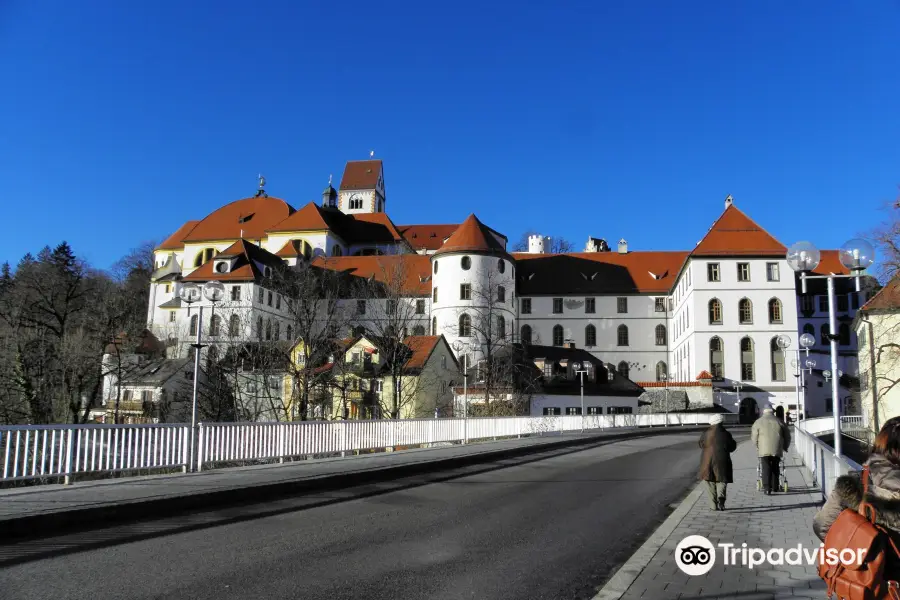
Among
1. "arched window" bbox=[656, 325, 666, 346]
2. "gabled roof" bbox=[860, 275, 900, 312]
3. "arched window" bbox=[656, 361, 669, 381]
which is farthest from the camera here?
"arched window" bbox=[656, 325, 666, 346]

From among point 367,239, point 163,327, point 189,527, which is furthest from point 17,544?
point 367,239

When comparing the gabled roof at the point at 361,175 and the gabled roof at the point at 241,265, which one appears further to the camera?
the gabled roof at the point at 361,175

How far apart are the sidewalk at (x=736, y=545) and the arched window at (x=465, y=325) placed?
2423 inches

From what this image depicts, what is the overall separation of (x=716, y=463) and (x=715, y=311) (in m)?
64.8

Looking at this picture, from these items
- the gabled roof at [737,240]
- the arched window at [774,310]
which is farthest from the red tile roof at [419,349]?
the arched window at [774,310]

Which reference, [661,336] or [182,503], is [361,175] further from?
[182,503]

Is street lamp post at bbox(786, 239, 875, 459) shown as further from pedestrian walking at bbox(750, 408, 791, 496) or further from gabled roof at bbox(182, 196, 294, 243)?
gabled roof at bbox(182, 196, 294, 243)

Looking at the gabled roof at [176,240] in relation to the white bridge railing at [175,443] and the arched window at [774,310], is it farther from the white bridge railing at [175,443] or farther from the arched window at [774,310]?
the white bridge railing at [175,443]

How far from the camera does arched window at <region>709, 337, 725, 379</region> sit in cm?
7112

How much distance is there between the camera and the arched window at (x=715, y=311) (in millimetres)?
71750

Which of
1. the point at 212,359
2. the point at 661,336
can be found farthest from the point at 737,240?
the point at 212,359

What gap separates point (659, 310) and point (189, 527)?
83671 mm

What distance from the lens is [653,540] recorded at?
339 inches

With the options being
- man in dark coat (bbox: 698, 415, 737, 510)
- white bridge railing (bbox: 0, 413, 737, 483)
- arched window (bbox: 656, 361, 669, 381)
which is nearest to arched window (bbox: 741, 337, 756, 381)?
arched window (bbox: 656, 361, 669, 381)
